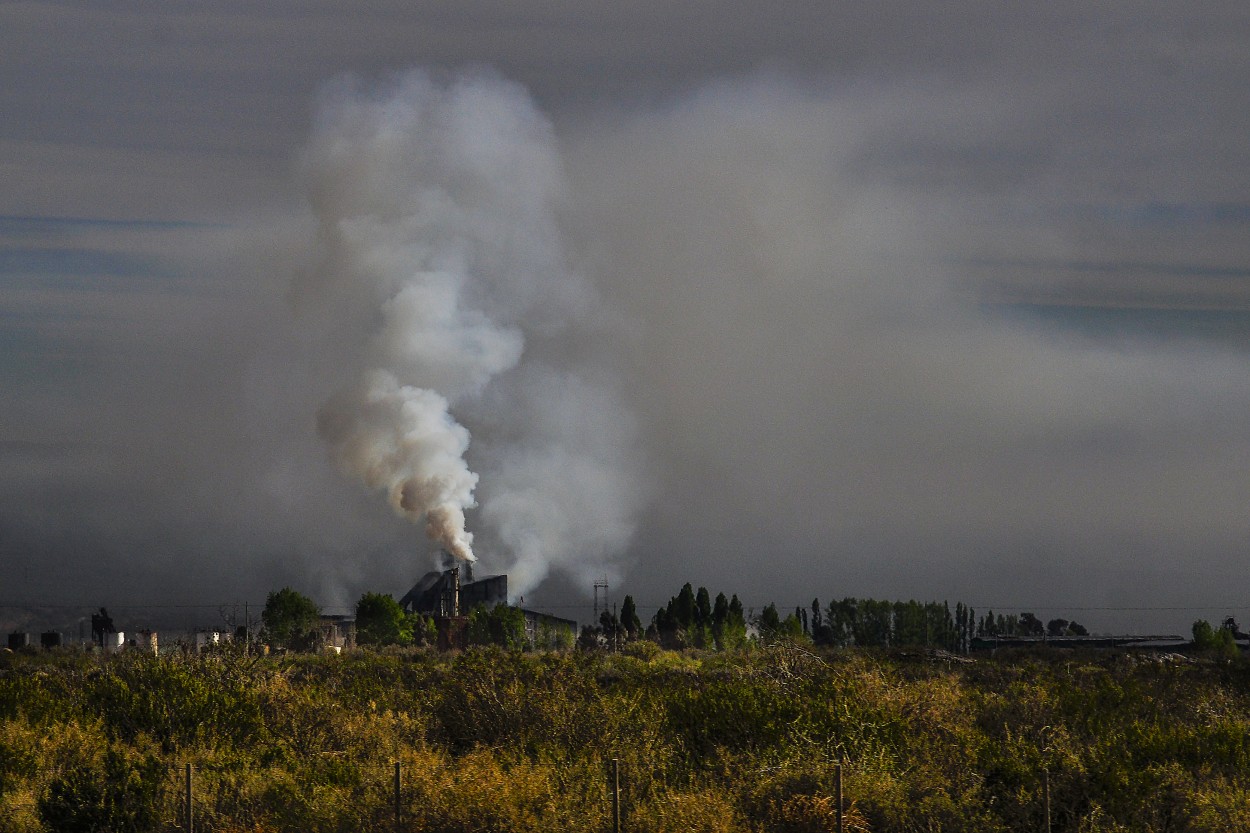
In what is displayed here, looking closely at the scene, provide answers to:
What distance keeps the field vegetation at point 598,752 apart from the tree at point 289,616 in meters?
66.0

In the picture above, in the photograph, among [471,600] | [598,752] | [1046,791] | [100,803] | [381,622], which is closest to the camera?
[1046,791]

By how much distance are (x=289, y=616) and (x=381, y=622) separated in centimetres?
730

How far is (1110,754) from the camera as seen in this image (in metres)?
22.7

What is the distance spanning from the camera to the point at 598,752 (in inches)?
990

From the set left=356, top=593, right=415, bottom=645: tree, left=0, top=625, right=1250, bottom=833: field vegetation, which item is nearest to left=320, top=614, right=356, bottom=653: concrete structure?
left=356, top=593, right=415, bottom=645: tree

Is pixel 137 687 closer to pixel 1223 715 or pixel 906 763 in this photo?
pixel 906 763

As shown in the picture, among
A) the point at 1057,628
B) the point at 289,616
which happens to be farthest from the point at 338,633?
the point at 1057,628

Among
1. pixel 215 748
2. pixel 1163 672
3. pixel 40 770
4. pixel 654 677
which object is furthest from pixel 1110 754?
pixel 1163 672

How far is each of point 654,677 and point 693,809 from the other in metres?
24.7

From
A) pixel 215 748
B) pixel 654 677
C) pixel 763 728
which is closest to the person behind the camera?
pixel 763 728

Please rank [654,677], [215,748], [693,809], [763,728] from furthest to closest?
[654,677] < [215,748] < [763,728] < [693,809]

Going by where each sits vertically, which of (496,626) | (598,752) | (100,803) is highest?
(496,626)

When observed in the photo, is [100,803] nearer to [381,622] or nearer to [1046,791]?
[1046,791]

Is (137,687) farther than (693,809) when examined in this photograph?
Yes
